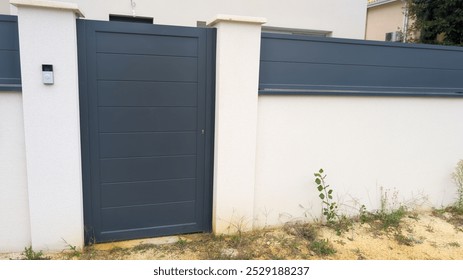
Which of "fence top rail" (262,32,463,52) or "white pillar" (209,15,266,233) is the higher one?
"fence top rail" (262,32,463,52)

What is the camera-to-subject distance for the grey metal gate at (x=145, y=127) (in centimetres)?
293

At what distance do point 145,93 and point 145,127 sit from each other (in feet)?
1.06

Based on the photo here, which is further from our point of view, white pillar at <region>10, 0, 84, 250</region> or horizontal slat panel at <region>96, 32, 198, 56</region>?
horizontal slat panel at <region>96, 32, 198, 56</region>

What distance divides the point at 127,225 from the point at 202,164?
3.13 ft

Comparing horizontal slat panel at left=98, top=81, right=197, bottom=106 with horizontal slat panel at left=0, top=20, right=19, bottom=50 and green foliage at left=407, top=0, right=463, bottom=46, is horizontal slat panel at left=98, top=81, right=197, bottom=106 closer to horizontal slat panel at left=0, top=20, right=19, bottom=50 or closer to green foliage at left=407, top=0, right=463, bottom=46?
horizontal slat panel at left=0, top=20, right=19, bottom=50

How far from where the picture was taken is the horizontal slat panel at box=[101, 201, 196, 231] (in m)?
3.17

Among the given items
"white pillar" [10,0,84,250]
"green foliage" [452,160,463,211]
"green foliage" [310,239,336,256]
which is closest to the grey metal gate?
"white pillar" [10,0,84,250]

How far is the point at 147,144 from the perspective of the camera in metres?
3.15

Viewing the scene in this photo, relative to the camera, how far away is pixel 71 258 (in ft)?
9.59

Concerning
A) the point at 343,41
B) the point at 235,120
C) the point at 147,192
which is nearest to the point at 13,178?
the point at 147,192

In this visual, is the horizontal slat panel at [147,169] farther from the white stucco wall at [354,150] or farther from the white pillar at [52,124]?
the white stucco wall at [354,150]

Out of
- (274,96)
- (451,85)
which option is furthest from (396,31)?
(274,96)

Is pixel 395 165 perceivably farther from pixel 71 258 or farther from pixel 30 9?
pixel 30 9

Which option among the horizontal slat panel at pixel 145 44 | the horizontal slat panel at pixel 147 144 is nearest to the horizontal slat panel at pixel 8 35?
the horizontal slat panel at pixel 145 44
